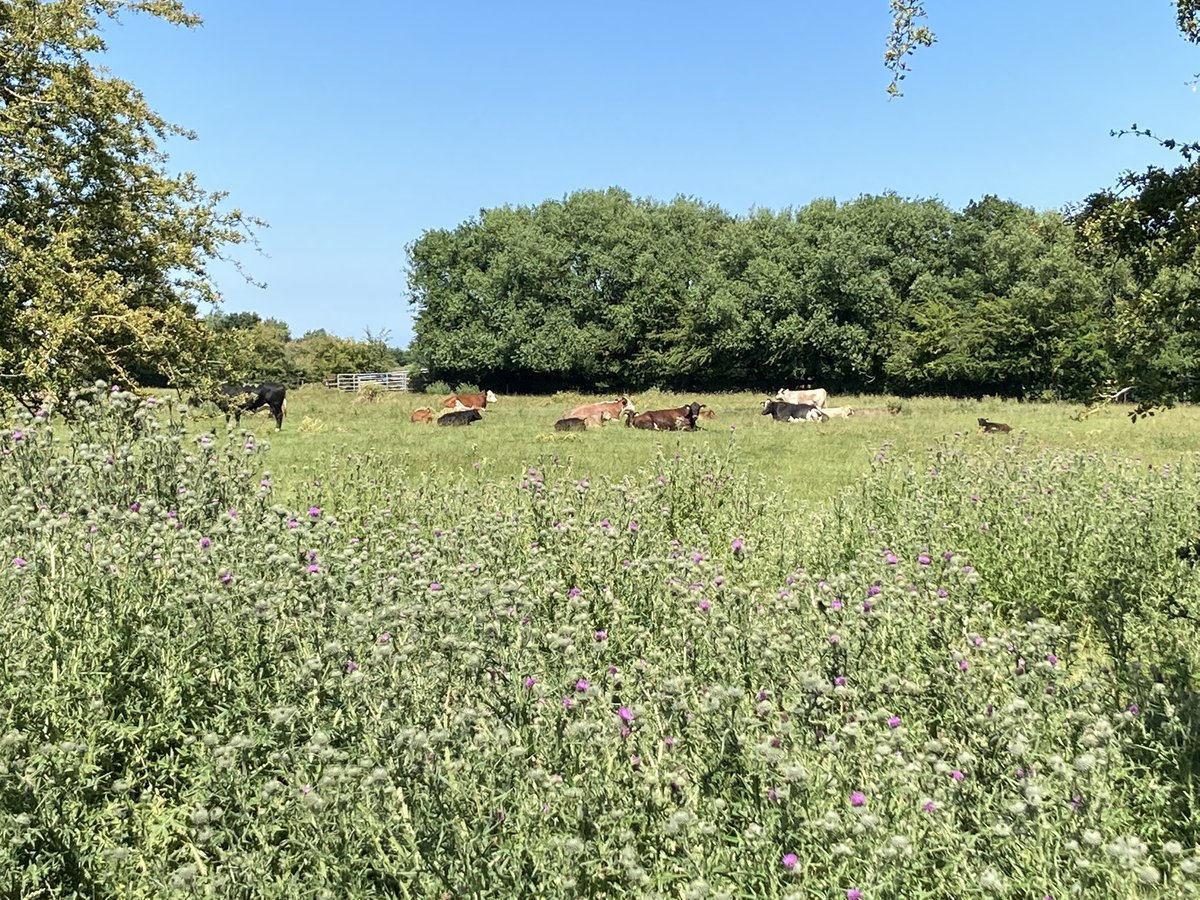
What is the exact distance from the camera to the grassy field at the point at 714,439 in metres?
12.8

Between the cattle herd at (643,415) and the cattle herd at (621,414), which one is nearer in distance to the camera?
the cattle herd at (621,414)

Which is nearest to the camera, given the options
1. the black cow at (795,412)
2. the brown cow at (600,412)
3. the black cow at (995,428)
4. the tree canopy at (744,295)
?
the black cow at (995,428)

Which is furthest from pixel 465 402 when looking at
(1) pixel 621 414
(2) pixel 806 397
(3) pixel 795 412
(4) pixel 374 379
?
(4) pixel 374 379

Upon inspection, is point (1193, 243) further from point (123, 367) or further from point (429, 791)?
point (123, 367)

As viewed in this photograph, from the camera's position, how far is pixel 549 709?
2994 millimetres

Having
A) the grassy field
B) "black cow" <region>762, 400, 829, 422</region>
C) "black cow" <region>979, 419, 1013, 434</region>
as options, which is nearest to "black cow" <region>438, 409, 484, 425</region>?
the grassy field

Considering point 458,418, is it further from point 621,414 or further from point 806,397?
point 806,397

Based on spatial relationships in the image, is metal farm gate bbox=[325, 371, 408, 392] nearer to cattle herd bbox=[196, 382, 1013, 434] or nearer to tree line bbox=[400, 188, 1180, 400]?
tree line bbox=[400, 188, 1180, 400]

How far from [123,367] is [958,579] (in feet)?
23.4

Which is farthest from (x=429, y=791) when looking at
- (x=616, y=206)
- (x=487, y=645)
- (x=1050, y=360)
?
(x=616, y=206)

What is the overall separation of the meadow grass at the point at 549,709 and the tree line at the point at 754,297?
3794cm

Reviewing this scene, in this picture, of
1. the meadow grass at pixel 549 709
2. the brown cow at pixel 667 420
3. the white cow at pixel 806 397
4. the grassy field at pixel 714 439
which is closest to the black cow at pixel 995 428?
the grassy field at pixel 714 439

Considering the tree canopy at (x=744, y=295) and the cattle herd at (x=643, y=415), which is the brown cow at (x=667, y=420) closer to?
the cattle herd at (x=643, y=415)

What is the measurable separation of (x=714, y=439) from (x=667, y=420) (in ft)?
10.8
